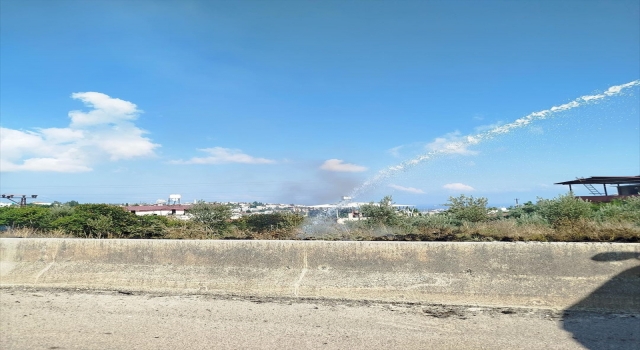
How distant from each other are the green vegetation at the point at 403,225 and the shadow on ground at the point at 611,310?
3.02 ft

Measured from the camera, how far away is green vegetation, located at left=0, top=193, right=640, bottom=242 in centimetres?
680

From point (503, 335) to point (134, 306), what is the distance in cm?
494

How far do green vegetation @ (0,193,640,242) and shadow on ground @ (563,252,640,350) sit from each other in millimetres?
920

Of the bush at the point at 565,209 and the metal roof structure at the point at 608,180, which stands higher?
the metal roof structure at the point at 608,180

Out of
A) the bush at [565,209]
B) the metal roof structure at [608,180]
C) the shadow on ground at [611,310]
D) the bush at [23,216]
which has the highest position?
the metal roof structure at [608,180]

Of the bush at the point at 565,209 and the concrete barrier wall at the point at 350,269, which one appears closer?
the concrete barrier wall at the point at 350,269

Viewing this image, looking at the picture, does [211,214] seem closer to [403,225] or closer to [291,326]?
[403,225]

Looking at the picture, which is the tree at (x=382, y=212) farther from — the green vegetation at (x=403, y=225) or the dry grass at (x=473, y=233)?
the dry grass at (x=473, y=233)

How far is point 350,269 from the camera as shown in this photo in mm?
6371

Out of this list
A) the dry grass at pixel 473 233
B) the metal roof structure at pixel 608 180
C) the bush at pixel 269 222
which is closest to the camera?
the dry grass at pixel 473 233

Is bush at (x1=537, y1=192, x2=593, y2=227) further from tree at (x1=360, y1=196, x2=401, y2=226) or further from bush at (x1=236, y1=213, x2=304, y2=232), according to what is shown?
bush at (x1=236, y1=213, x2=304, y2=232)

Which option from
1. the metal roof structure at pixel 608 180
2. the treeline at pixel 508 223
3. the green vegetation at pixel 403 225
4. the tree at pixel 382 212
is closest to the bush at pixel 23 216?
the green vegetation at pixel 403 225

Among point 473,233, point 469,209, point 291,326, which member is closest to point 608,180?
→ point 469,209

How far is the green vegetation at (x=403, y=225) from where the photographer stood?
22.3 ft
